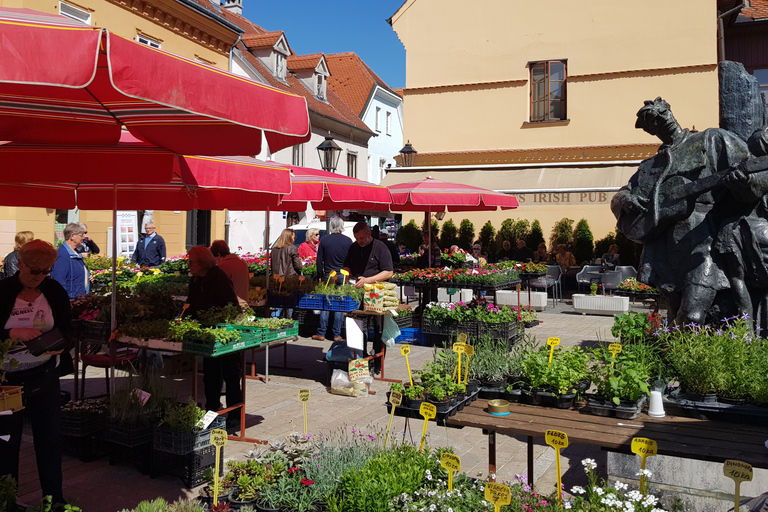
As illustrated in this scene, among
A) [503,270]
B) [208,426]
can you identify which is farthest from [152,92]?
[503,270]

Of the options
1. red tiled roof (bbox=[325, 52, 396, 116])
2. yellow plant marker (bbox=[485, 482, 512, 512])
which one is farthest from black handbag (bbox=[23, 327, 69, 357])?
red tiled roof (bbox=[325, 52, 396, 116])

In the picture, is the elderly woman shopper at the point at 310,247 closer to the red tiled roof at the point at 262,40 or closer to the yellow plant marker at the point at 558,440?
the yellow plant marker at the point at 558,440

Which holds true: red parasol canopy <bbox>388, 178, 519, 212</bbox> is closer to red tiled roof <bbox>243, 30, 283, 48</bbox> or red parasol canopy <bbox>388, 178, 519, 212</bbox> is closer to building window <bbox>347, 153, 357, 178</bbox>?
red tiled roof <bbox>243, 30, 283, 48</bbox>

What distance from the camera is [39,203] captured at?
21.5 ft

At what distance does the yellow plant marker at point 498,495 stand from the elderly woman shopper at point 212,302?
3377 millimetres

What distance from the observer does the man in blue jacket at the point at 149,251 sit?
12469 mm

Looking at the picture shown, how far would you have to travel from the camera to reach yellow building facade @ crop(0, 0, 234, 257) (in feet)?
45.8

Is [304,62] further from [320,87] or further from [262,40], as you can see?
[262,40]

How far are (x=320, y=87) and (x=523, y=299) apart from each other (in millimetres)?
19659

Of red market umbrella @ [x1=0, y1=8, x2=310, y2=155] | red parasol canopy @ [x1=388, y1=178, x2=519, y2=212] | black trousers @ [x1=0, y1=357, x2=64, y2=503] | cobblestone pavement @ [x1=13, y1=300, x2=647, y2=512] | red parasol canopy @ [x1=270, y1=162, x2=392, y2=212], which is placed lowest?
cobblestone pavement @ [x1=13, y1=300, x2=647, y2=512]

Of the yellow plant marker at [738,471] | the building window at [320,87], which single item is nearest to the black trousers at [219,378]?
the yellow plant marker at [738,471]

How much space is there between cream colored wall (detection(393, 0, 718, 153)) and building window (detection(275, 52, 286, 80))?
6132 mm

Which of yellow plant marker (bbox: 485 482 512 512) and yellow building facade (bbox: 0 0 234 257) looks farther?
yellow building facade (bbox: 0 0 234 257)

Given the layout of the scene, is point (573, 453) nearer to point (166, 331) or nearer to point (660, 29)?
point (166, 331)
